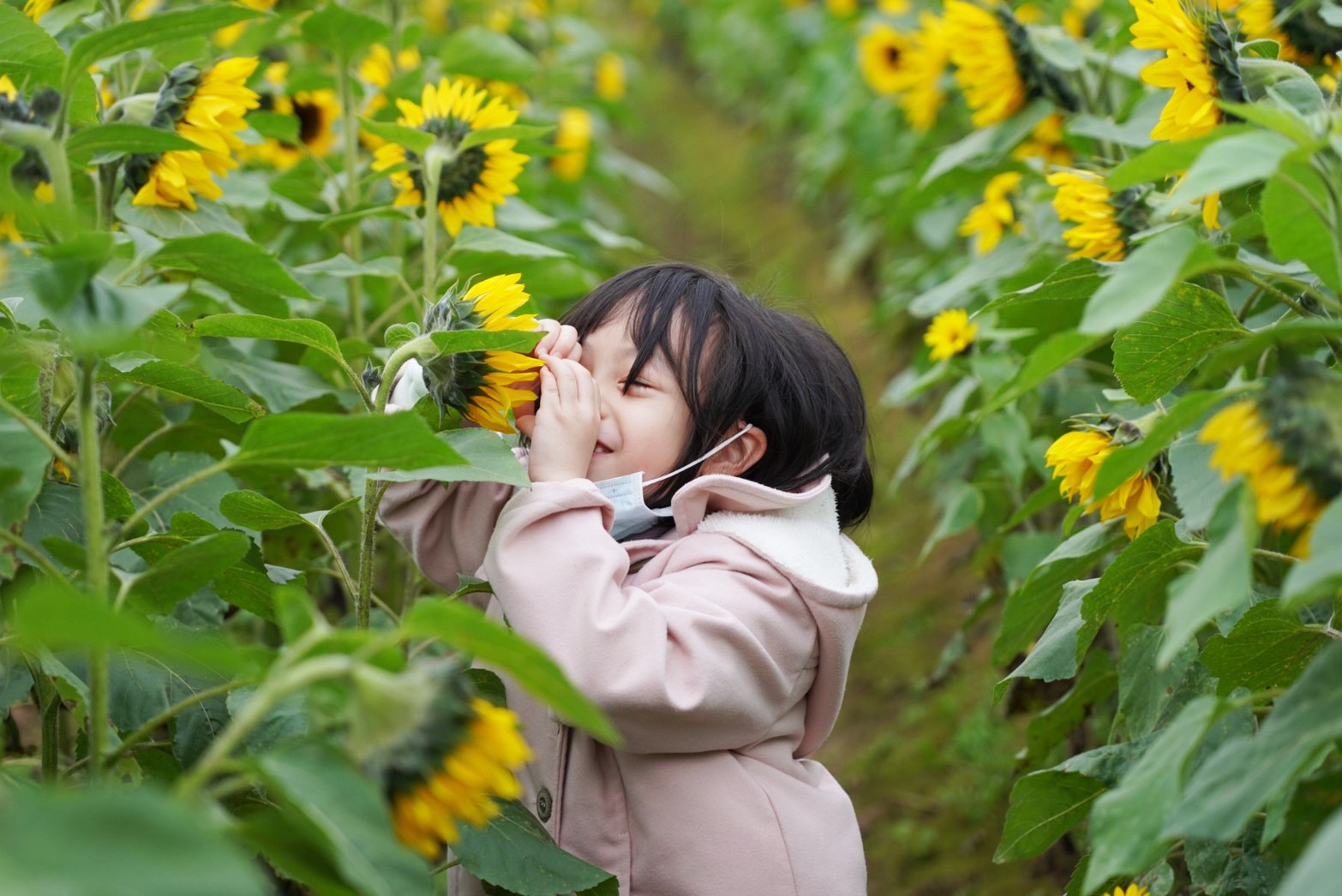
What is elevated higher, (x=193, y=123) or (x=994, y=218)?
(x=193, y=123)

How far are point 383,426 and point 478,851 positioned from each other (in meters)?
0.36

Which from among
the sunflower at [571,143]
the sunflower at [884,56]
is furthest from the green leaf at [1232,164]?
the sunflower at [571,143]

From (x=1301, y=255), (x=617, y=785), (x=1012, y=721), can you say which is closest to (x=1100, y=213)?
(x=1301, y=255)

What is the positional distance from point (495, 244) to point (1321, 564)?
1.16m

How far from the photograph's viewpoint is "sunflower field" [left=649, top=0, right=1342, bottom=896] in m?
0.83

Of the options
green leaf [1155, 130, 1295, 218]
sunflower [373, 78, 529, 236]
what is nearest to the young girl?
sunflower [373, 78, 529, 236]

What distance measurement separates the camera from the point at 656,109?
10906 mm

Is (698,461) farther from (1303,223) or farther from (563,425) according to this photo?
(1303,223)

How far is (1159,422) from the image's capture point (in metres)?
0.87

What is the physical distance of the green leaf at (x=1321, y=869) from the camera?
2.00ft

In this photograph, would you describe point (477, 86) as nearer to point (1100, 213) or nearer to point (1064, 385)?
point (1064, 385)

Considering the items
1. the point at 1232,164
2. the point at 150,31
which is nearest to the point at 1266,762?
the point at 1232,164

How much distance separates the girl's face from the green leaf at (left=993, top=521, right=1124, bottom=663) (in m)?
0.41

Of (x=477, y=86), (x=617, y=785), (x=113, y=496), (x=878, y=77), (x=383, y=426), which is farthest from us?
(x=878, y=77)
